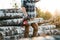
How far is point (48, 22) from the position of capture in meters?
1.74

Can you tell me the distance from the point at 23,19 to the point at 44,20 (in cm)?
22

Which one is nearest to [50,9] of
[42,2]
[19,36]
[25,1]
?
[42,2]

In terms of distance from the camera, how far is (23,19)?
5.62ft

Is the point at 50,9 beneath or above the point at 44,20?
above

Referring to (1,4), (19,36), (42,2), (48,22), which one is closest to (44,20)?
(48,22)

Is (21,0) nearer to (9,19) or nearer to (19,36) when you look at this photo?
(9,19)

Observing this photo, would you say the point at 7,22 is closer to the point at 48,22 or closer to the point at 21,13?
the point at 21,13

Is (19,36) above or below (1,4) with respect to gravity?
below

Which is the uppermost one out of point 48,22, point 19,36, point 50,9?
point 50,9

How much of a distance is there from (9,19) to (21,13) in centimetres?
13

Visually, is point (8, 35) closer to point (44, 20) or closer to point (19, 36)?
point (19, 36)

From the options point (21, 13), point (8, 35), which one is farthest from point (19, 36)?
point (21, 13)

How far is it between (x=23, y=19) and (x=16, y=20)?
0.07 metres

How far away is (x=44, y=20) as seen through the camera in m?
1.73
